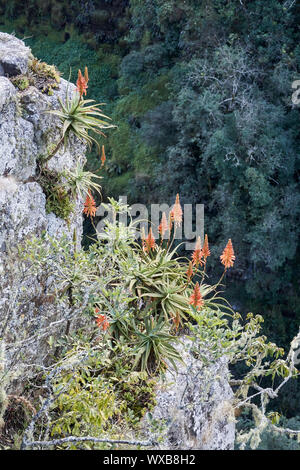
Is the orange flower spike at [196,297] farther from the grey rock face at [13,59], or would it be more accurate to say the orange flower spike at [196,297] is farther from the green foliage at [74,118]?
the grey rock face at [13,59]

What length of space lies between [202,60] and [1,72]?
1043 cm

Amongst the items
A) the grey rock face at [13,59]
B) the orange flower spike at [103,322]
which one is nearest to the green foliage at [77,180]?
the grey rock face at [13,59]

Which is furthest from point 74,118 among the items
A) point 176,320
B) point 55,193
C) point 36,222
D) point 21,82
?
point 176,320

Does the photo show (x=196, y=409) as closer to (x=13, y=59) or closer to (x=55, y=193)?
(x=55, y=193)

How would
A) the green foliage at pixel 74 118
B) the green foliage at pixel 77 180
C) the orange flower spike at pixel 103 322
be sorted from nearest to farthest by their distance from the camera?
the orange flower spike at pixel 103 322 → the green foliage at pixel 74 118 → the green foliage at pixel 77 180

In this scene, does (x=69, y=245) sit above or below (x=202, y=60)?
below

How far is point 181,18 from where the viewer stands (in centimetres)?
1553

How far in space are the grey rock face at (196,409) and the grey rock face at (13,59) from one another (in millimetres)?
2546

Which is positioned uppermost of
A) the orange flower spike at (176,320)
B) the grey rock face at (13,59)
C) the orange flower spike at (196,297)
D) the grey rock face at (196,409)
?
the grey rock face at (13,59)

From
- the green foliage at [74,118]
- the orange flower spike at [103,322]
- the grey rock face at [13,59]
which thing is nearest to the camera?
the orange flower spike at [103,322]

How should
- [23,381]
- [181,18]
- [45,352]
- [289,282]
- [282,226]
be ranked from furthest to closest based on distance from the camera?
[181,18] < [289,282] < [282,226] < [45,352] < [23,381]

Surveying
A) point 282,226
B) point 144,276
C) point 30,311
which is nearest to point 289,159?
point 282,226

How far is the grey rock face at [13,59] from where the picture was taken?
14.2 feet

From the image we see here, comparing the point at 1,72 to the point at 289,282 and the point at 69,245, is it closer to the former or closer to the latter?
the point at 69,245
